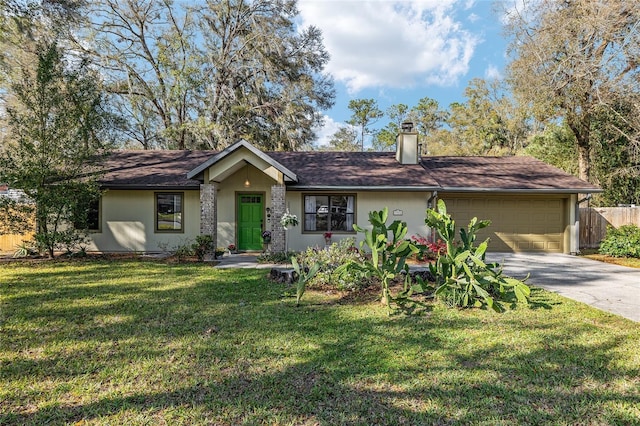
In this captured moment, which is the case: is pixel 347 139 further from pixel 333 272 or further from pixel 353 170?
pixel 333 272

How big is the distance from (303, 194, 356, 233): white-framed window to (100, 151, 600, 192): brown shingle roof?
653 mm

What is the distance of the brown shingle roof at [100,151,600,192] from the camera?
1138 centimetres

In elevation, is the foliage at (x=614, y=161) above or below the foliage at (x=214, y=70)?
below

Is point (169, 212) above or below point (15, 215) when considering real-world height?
above

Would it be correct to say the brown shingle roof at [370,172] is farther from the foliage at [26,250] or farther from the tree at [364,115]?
the tree at [364,115]

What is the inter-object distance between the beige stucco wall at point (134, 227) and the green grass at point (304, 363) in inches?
226

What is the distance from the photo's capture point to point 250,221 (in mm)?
11898

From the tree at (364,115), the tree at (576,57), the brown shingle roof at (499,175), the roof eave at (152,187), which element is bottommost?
the roof eave at (152,187)

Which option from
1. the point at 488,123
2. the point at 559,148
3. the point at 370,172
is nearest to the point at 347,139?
the point at 488,123

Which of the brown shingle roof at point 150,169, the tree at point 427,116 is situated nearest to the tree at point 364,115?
the tree at point 427,116

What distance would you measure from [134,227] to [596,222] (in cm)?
1738

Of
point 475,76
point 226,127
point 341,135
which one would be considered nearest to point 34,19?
point 226,127

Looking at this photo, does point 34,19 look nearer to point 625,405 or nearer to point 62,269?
point 62,269

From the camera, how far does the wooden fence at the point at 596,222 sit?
43.3 feet
